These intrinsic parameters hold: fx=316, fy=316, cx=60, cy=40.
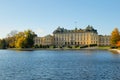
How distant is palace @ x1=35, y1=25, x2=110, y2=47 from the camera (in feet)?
560

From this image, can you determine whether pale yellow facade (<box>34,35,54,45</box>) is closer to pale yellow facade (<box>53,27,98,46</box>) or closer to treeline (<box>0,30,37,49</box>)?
pale yellow facade (<box>53,27,98,46</box>)

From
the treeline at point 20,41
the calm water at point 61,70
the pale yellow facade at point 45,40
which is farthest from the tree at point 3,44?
the calm water at point 61,70

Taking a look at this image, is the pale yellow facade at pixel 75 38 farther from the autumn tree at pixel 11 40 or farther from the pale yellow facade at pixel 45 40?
the autumn tree at pixel 11 40

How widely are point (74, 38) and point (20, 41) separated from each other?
55.2 meters

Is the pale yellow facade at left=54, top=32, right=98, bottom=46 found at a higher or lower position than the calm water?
higher

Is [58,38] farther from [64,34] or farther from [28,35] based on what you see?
[28,35]

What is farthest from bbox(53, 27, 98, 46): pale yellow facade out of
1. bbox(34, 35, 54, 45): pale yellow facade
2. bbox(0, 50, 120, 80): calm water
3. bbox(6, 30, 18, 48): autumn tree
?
bbox(0, 50, 120, 80): calm water

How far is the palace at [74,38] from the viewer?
17062 cm

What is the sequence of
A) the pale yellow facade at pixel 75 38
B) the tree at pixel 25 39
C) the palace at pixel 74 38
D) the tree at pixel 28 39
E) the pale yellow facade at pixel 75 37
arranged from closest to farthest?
1. the tree at pixel 25 39
2. the tree at pixel 28 39
3. the palace at pixel 74 38
4. the pale yellow facade at pixel 75 38
5. the pale yellow facade at pixel 75 37

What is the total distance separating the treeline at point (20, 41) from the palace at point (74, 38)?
35.4m

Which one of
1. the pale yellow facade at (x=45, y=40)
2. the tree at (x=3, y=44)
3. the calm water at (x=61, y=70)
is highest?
the pale yellow facade at (x=45, y=40)

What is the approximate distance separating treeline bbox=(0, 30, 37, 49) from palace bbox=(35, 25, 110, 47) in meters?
35.4

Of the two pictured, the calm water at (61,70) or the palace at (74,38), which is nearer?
the calm water at (61,70)

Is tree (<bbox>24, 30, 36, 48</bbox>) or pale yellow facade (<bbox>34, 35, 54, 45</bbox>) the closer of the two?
tree (<bbox>24, 30, 36, 48</bbox>)
